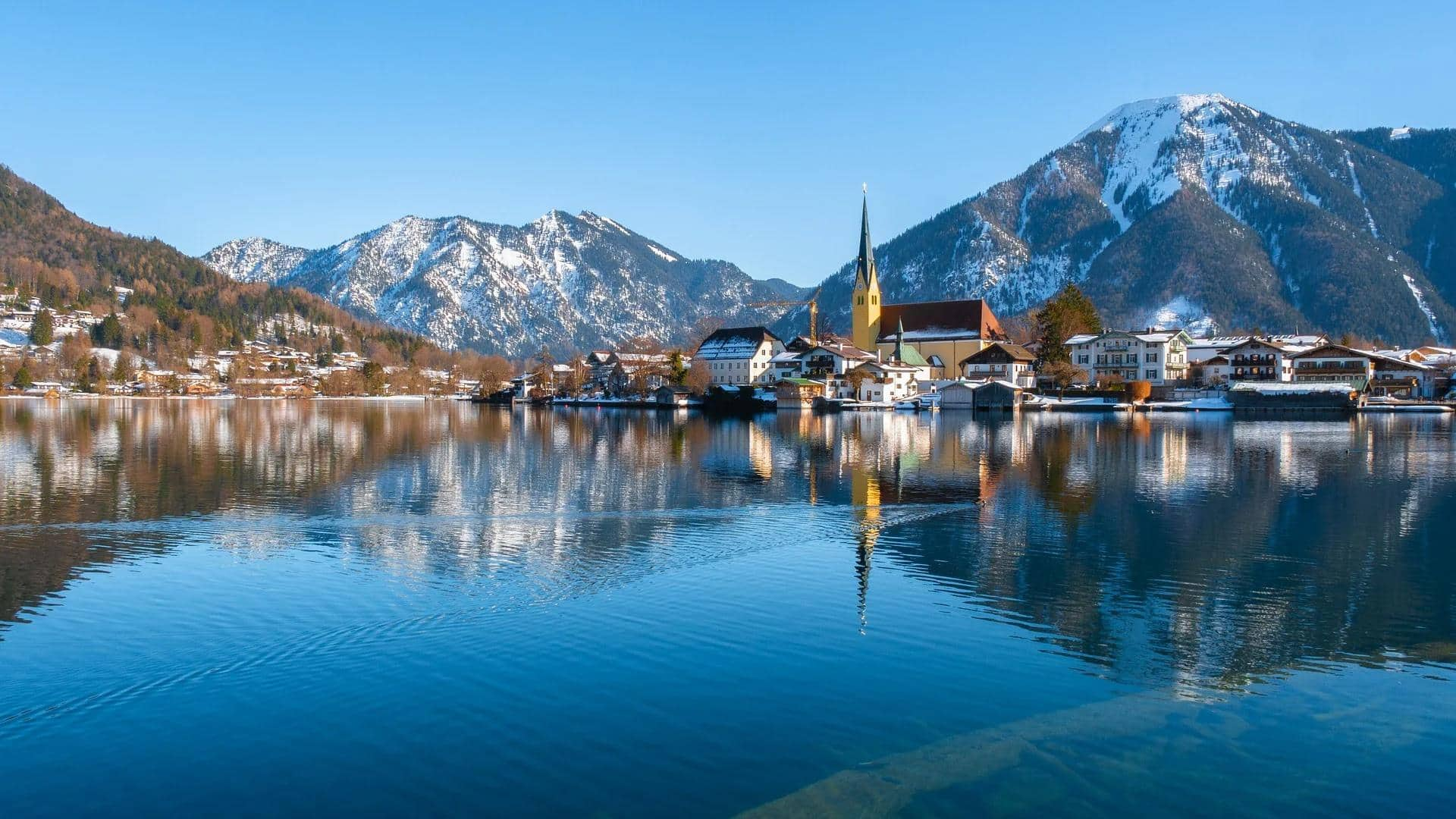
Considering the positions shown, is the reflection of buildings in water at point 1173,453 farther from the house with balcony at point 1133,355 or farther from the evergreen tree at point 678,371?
the evergreen tree at point 678,371

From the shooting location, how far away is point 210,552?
17.1 meters

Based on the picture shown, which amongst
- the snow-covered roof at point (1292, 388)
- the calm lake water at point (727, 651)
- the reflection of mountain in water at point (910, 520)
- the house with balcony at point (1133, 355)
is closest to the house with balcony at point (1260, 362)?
the house with balcony at point (1133, 355)

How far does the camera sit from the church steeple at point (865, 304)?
369ft

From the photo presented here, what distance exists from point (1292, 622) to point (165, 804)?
1317 cm

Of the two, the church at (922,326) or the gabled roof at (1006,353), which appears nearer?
the gabled roof at (1006,353)

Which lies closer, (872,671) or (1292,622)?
(872,671)

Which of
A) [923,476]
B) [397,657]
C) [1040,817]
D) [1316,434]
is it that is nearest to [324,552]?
[397,657]

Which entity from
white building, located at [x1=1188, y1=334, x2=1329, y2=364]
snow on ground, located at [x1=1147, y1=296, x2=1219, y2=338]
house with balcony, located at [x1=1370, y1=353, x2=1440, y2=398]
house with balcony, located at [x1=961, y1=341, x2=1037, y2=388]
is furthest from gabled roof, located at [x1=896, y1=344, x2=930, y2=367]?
snow on ground, located at [x1=1147, y1=296, x2=1219, y2=338]

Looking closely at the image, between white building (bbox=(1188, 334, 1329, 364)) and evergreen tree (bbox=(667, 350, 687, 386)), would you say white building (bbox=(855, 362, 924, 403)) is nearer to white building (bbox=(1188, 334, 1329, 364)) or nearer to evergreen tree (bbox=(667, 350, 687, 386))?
evergreen tree (bbox=(667, 350, 687, 386))

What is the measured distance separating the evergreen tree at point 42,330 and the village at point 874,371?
0.99ft

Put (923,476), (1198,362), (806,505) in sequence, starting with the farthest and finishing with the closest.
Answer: (1198,362), (923,476), (806,505)

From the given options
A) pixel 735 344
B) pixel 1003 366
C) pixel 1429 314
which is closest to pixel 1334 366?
pixel 1003 366

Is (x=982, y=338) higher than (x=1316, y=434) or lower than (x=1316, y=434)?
higher

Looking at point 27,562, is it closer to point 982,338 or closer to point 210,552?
point 210,552
